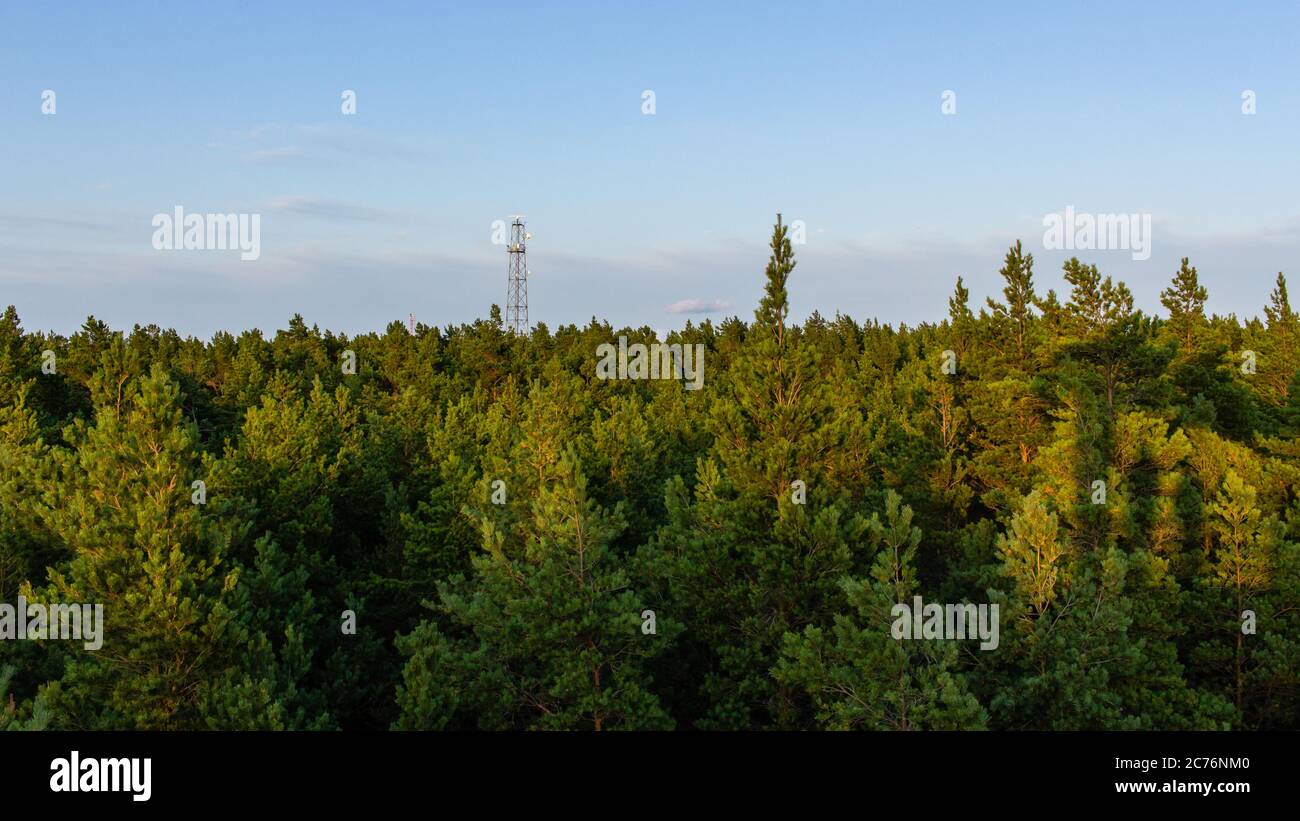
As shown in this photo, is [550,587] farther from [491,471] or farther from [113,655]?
[491,471]

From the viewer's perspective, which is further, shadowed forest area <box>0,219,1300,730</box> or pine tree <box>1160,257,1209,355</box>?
pine tree <box>1160,257,1209,355</box>

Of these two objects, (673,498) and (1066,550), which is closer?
(1066,550)

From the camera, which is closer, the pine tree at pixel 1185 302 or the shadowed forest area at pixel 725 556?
the shadowed forest area at pixel 725 556

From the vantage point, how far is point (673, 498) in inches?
965

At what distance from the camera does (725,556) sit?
2289cm

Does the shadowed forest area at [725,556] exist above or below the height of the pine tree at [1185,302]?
below

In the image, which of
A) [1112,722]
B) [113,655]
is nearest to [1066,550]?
[1112,722]

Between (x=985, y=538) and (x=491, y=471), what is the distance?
1751cm

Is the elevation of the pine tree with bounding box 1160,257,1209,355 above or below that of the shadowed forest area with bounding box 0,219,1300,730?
above

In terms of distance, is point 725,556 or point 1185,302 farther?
point 1185,302

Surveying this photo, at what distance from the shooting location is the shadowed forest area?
20.3 meters

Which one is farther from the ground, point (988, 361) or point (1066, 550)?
point (988, 361)

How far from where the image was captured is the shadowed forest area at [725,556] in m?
20.3
